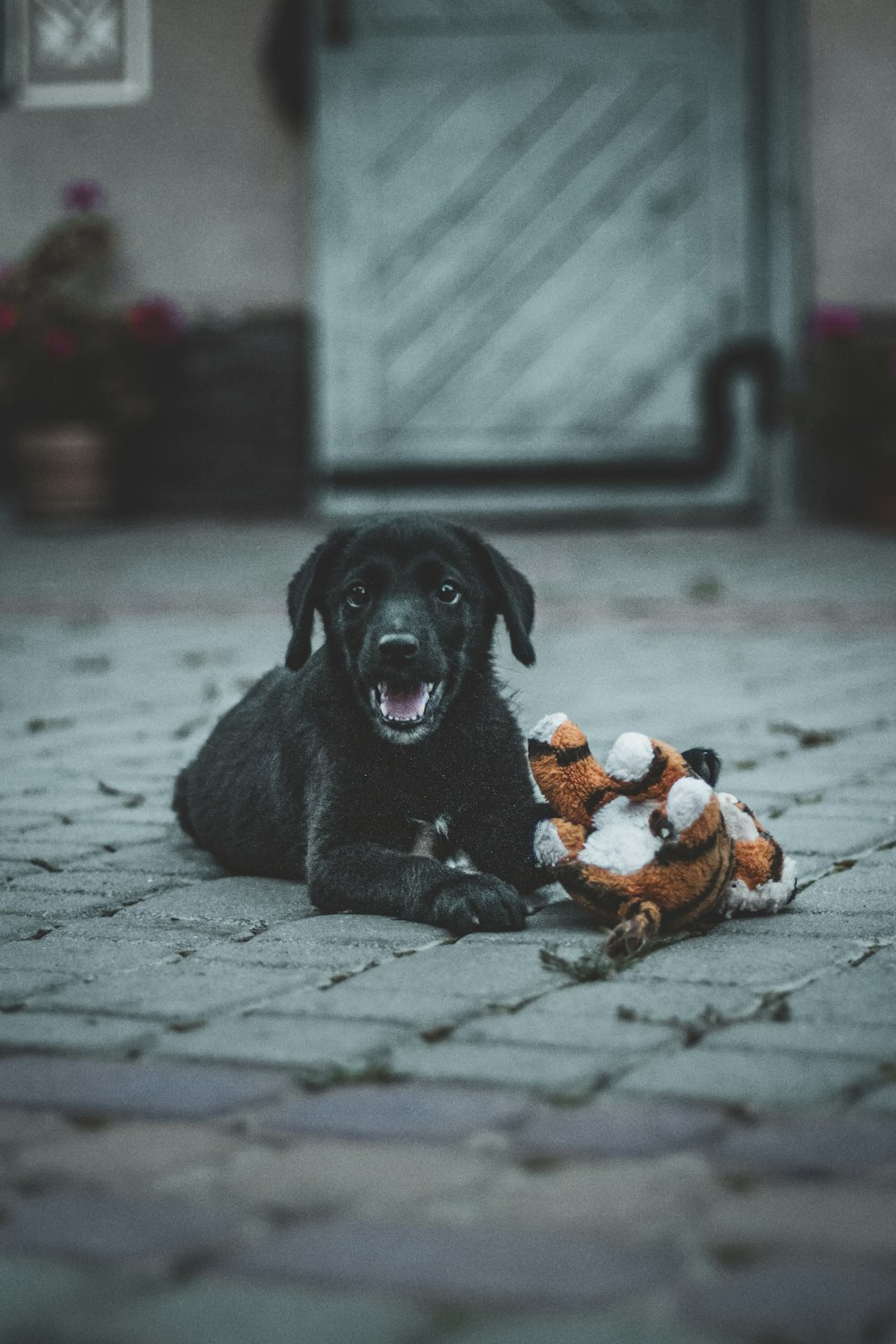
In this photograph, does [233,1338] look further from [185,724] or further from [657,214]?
[657,214]

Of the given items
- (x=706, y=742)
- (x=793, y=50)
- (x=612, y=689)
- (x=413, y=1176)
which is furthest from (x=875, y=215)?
(x=413, y=1176)

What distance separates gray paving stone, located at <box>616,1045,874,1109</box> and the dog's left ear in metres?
1.25

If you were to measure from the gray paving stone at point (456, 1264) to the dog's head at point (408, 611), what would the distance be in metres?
1.51

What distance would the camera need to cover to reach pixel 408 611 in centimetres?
324

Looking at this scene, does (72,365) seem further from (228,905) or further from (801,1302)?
(801,1302)

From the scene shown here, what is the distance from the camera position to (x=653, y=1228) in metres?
1.77

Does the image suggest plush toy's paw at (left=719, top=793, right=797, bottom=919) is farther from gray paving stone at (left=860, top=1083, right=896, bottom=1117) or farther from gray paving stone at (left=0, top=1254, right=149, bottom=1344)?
gray paving stone at (left=0, top=1254, right=149, bottom=1344)

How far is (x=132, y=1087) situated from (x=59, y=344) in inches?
412

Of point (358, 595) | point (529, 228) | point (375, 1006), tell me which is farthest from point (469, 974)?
point (529, 228)

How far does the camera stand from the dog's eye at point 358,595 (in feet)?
10.9

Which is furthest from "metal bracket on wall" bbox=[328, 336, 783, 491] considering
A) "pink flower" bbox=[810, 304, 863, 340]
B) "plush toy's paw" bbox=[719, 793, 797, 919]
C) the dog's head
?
"plush toy's paw" bbox=[719, 793, 797, 919]

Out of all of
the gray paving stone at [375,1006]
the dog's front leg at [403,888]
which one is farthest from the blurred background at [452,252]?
the gray paving stone at [375,1006]

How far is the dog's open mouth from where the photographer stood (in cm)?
323

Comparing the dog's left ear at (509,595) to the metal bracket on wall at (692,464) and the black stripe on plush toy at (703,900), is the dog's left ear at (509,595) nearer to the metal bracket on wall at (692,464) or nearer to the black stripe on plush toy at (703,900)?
the black stripe on plush toy at (703,900)
